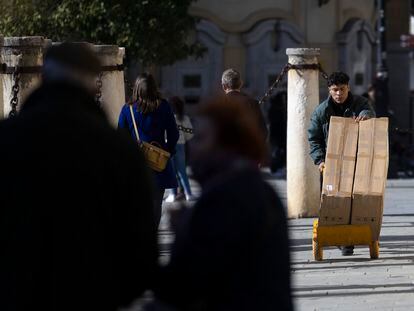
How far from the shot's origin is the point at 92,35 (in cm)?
2033

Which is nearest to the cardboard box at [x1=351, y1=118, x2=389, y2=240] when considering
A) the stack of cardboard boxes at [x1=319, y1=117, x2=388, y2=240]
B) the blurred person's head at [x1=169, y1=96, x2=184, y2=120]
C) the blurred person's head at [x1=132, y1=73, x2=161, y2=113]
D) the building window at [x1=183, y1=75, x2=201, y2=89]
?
the stack of cardboard boxes at [x1=319, y1=117, x2=388, y2=240]

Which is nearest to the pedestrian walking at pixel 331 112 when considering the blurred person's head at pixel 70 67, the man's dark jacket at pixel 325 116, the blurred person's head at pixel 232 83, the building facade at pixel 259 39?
the man's dark jacket at pixel 325 116

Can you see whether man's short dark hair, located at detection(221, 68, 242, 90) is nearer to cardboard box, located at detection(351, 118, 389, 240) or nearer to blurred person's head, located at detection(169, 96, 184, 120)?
cardboard box, located at detection(351, 118, 389, 240)

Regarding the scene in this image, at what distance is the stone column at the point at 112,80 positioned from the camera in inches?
518

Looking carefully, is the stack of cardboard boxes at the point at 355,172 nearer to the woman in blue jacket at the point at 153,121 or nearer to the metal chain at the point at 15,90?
the woman in blue jacket at the point at 153,121

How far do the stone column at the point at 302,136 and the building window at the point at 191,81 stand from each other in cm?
1210

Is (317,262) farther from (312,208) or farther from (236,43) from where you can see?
(236,43)

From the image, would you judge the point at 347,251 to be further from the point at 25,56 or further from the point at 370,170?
the point at 25,56

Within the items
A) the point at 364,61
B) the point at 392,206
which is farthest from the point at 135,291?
the point at 364,61

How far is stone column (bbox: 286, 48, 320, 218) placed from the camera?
14133 millimetres

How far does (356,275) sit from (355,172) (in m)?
0.89

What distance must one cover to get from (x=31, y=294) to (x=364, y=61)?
81.0 feet

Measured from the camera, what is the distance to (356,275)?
10.3m

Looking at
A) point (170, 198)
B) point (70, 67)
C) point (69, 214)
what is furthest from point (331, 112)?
point (69, 214)
